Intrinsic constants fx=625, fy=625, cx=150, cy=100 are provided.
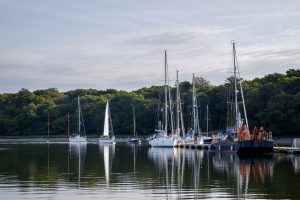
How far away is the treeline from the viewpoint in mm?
105000

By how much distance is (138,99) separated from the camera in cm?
15638

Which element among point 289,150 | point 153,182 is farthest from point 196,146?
point 153,182

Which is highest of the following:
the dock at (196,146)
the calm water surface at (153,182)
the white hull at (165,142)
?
the white hull at (165,142)

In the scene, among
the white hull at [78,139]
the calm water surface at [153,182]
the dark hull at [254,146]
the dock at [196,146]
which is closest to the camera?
the calm water surface at [153,182]

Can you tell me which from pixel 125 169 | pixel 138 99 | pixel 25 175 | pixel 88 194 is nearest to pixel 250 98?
pixel 138 99

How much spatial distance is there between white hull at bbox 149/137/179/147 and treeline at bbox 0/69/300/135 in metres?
21.2

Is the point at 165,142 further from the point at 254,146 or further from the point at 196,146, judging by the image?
the point at 254,146

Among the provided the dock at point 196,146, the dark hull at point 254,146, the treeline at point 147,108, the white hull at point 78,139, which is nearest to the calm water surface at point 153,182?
the dark hull at point 254,146

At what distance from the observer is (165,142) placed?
292 ft

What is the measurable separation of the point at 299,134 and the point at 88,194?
80.2 meters

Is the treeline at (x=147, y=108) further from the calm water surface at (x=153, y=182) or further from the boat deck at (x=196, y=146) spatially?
the calm water surface at (x=153, y=182)

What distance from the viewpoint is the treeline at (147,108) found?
344ft

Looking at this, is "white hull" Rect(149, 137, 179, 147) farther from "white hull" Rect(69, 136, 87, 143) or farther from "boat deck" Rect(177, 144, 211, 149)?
"white hull" Rect(69, 136, 87, 143)

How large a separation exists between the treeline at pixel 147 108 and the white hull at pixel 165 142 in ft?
69.5
